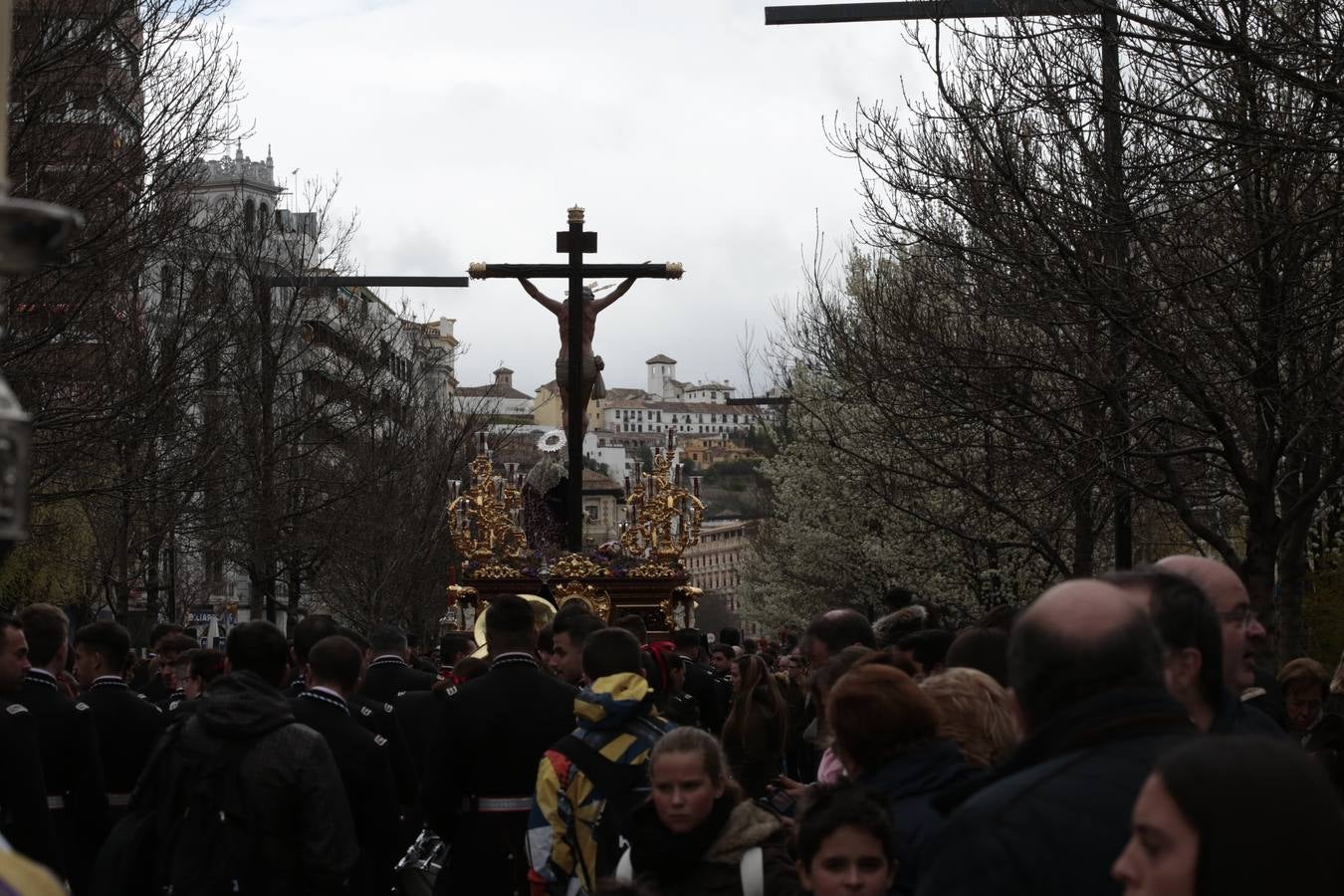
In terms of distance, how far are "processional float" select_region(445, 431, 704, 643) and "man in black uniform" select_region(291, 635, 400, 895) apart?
1264cm

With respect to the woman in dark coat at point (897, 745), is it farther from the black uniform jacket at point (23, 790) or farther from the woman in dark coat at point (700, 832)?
the black uniform jacket at point (23, 790)

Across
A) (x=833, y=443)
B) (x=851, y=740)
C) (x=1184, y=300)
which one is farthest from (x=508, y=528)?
(x=851, y=740)

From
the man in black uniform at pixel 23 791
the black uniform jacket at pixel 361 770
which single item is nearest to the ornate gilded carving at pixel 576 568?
the black uniform jacket at pixel 361 770

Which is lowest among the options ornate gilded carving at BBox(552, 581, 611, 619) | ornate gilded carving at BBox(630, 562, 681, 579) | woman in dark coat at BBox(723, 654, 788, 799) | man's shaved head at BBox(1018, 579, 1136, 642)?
woman in dark coat at BBox(723, 654, 788, 799)

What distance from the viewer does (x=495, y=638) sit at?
8602 millimetres

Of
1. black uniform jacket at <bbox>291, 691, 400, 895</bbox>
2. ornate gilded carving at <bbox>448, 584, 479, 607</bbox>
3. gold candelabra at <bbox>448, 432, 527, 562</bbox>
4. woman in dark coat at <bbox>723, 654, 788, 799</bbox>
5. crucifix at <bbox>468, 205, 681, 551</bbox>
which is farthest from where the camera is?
crucifix at <bbox>468, 205, 681, 551</bbox>

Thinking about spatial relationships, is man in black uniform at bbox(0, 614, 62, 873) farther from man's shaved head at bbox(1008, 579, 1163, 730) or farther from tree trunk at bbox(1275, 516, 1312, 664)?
tree trunk at bbox(1275, 516, 1312, 664)

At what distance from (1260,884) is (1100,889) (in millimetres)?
810

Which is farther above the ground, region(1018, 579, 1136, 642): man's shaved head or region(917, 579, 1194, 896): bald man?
region(1018, 579, 1136, 642): man's shaved head

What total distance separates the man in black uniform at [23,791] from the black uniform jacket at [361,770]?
1.13 meters

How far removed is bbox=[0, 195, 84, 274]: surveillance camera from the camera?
2.13 meters

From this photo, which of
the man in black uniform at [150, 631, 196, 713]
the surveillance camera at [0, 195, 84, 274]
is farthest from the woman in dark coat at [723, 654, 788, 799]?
the surveillance camera at [0, 195, 84, 274]

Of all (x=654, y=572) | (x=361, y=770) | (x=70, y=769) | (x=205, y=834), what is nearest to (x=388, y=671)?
(x=70, y=769)

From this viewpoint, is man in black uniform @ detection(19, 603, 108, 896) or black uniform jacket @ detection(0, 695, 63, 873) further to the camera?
man in black uniform @ detection(19, 603, 108, 896)
